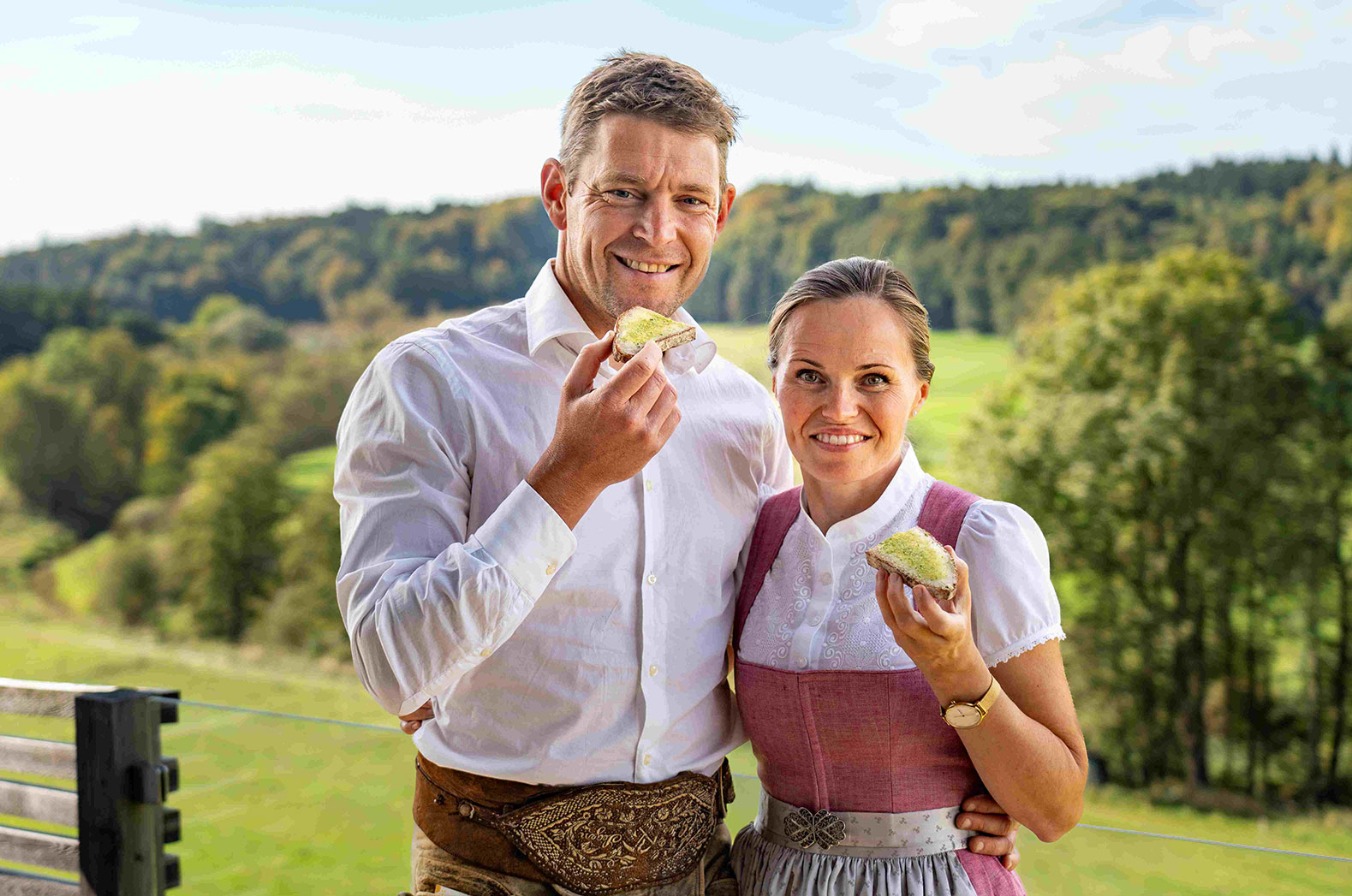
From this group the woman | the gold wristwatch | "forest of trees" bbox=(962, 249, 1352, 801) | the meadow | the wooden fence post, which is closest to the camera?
the gold wristwatch

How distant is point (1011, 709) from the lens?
1.81 m

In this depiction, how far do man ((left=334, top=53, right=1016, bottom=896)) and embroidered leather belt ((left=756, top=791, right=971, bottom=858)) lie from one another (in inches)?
2.8

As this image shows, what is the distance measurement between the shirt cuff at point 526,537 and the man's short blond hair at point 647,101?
0.79 meters

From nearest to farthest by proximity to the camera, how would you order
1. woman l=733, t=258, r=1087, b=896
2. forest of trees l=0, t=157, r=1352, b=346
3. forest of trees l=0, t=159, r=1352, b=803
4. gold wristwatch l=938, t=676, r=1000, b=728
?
gold wristwatch l=938, t=676, r=1000, b=728
woman l=733, t=258, r=1087, b=896
forest of trees l=0, t=159, r=1352, b=803
forest of trees l=0, t=157, r=1352, b=346

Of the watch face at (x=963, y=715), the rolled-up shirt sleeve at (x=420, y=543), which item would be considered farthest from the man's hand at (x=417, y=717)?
the watch face at (x=963, y=715)

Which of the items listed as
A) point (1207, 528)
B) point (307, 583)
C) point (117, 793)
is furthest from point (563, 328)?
point (307, 583)

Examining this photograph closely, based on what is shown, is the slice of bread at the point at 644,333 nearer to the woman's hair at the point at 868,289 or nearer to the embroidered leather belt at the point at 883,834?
the woman's hair at the point at 868,289

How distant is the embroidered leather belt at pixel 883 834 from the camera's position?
1.93m

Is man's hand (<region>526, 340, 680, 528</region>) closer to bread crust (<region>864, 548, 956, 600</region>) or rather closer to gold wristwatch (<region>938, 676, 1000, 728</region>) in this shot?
bread crust (<region>864, 548, 956, 600</region>)

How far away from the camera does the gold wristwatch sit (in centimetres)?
176

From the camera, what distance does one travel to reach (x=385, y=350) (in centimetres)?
210

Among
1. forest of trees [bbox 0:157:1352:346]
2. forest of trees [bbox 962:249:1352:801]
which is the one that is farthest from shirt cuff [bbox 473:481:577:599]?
forest of trees [bbox 962:249:1352:801]

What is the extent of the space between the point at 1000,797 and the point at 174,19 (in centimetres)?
5208

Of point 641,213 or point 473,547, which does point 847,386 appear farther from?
point 473,547
